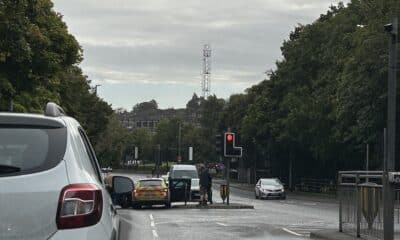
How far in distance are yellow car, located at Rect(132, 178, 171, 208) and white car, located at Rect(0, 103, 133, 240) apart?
26810 millimetres

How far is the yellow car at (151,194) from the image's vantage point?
31.2m

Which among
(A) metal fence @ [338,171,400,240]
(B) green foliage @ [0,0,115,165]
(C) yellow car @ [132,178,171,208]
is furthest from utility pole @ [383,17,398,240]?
(C) yellow car @ [132,178,171,208]

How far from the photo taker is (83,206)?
421cm

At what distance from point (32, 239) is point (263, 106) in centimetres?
6006

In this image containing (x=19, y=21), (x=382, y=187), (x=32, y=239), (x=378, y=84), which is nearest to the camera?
(x=32, y=239)

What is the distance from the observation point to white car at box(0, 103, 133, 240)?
4000mm

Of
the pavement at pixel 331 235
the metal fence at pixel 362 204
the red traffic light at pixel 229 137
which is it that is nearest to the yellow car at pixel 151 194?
the red traffic light at pixel 229 137

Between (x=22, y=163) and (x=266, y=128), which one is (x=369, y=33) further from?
(x=22, y=163)

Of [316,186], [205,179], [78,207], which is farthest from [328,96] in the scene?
[78,207]

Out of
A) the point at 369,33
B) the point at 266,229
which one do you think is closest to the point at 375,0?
the point at 369,33

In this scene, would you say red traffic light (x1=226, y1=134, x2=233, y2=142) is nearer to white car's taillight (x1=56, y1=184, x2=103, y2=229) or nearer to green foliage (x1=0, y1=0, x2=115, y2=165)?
green foliage (x1=0, y1=0, x2=115, y2=165)

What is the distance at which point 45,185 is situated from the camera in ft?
13.4

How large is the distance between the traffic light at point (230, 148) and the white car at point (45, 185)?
27.4 metres

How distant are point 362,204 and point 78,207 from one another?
12.5 metres
